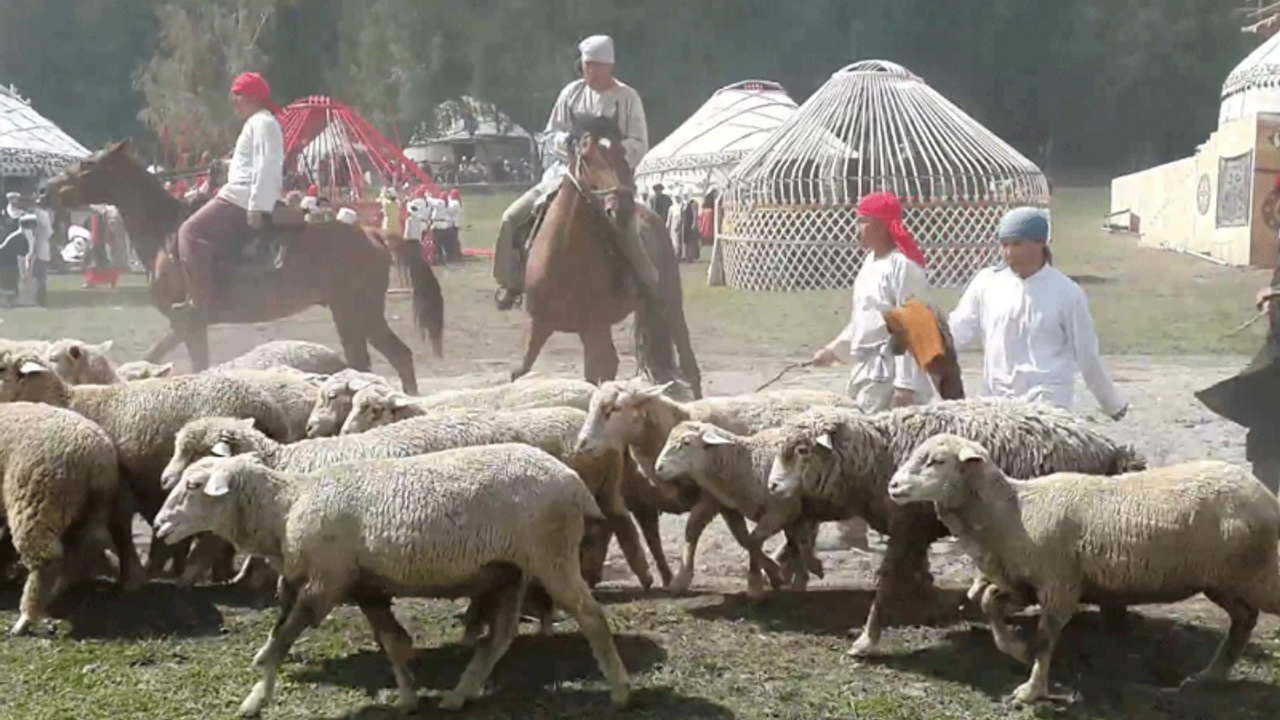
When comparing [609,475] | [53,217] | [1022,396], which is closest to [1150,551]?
[1022,396]

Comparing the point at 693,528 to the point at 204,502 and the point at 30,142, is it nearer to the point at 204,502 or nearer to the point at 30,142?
the point at 204,502

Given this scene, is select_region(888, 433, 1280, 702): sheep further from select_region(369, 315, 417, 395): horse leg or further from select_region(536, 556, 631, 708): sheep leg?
select_region(369, 315, 417, 395): horse leg

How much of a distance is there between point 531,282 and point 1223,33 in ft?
18.4

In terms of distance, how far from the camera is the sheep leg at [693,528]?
6.26 m

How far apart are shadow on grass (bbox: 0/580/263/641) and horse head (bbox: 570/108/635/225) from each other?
428cm

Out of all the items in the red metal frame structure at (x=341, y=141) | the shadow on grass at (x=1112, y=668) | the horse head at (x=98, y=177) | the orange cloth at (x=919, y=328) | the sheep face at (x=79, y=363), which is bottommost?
the shadow on grass at (x=1112, y=668)

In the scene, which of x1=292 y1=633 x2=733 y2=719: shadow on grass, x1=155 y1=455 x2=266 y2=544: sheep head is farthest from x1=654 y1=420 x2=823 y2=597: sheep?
x1=155 y1=455 x2=266 y2=544: sheep head

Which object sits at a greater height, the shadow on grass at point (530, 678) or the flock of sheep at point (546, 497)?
the flock of sheep at point (546, 497)

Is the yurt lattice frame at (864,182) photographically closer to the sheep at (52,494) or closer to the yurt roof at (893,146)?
the yurt roof at (893,146)

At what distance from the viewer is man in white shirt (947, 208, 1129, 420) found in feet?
19.6

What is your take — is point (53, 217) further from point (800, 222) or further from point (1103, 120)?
point (1103, 120)

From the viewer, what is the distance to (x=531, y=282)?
9906mm

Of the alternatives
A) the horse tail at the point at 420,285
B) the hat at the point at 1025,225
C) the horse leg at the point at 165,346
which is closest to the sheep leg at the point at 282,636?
the hat at the point at 1025,225

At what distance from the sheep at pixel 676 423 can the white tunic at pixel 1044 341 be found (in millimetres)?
758
